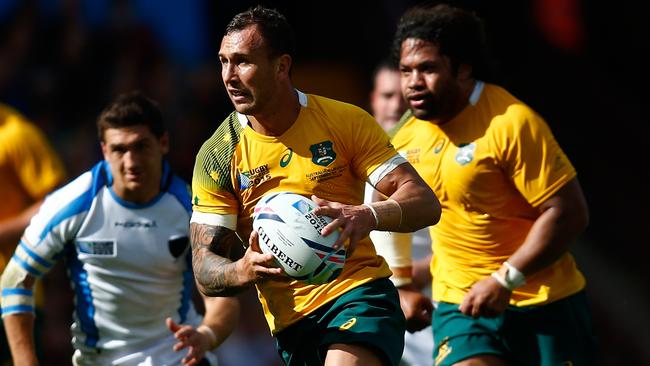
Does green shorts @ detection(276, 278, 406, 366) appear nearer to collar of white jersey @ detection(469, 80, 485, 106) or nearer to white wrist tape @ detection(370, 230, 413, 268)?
white wrist tape @ detection(370, 230, 413, 268)

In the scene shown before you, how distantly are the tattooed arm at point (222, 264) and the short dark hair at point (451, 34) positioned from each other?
185cm

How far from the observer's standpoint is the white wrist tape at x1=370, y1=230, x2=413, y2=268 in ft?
22.2

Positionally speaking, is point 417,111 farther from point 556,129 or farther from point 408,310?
point 556,129

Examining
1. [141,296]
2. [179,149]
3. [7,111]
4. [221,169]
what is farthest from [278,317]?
[179,149]

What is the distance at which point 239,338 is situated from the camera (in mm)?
11172

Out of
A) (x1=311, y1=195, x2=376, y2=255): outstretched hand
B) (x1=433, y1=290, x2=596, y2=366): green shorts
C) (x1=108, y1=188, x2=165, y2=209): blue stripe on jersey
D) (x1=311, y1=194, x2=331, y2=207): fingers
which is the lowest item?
(x1=433, y1=290, x2=596, y2=366): green shorts

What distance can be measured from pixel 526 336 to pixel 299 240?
82.4 inches

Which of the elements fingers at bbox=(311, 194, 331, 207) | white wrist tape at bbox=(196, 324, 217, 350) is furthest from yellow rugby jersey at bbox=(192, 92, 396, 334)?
white wrist tape at bbox=(196, 324, 217, 350)

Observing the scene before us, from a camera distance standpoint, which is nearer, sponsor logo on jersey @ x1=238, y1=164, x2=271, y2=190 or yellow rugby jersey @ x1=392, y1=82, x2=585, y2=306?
sponsor logo on jersey @ x1=238, y1=164, x2=271, y2=190

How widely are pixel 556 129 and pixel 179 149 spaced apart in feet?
12.2

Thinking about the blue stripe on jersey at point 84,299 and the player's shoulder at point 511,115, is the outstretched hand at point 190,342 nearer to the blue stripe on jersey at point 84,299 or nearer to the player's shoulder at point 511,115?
the blue stripe on jersey at point 84,299

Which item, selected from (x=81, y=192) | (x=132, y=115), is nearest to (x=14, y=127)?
(x=132, y=115)

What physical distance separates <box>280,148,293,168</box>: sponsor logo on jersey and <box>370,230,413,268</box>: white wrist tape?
138cm

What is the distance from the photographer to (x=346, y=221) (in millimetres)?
4973
